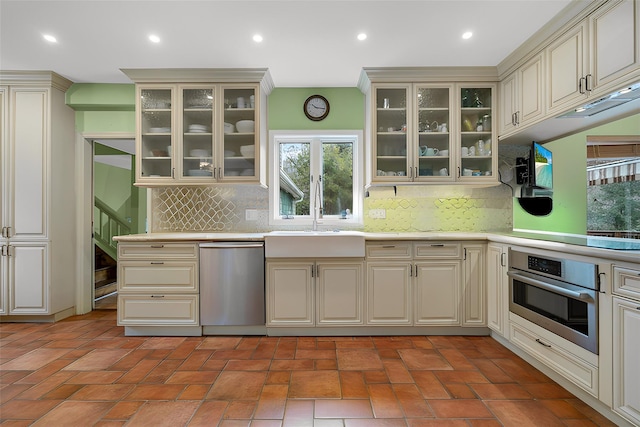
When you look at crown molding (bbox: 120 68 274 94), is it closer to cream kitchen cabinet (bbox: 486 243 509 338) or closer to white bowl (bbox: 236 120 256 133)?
white bowl (bbox: 236 120 256 133)

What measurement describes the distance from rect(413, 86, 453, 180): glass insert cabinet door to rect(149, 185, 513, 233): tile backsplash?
279mm

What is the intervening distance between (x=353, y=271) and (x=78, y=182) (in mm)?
3229

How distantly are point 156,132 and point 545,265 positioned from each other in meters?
3.54

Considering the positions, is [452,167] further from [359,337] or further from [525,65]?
[359,337]

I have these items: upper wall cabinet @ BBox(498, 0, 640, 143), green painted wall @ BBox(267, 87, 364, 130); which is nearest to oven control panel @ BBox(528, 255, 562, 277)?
upper wall cabinet @ BBox(498, 0, 640, 143)

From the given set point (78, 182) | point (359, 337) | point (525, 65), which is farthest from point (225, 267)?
point (525, 65)

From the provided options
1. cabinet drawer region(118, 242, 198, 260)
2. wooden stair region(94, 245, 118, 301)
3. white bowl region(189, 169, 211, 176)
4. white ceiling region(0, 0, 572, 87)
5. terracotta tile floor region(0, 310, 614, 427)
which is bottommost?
terracotta tile floor region(0, 310, 614, 427)

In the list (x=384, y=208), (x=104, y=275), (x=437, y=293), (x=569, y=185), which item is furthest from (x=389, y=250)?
(x=104, y=275)

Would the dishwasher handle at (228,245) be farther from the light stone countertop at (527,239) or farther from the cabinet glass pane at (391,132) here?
the cabinet glass pane at (391,132)

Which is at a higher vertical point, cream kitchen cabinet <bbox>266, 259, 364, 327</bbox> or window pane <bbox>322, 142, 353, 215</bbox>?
window pane <bbox>322, 142, 353, 215</bbox>

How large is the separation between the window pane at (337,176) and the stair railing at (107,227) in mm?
3377

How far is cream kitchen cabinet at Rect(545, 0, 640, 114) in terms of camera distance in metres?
1.72

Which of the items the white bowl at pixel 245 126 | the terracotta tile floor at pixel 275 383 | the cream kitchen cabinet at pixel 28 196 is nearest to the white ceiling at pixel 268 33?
the cream kitchen cabinet at pixel 28 196

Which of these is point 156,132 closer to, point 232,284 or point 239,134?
point 239,134
